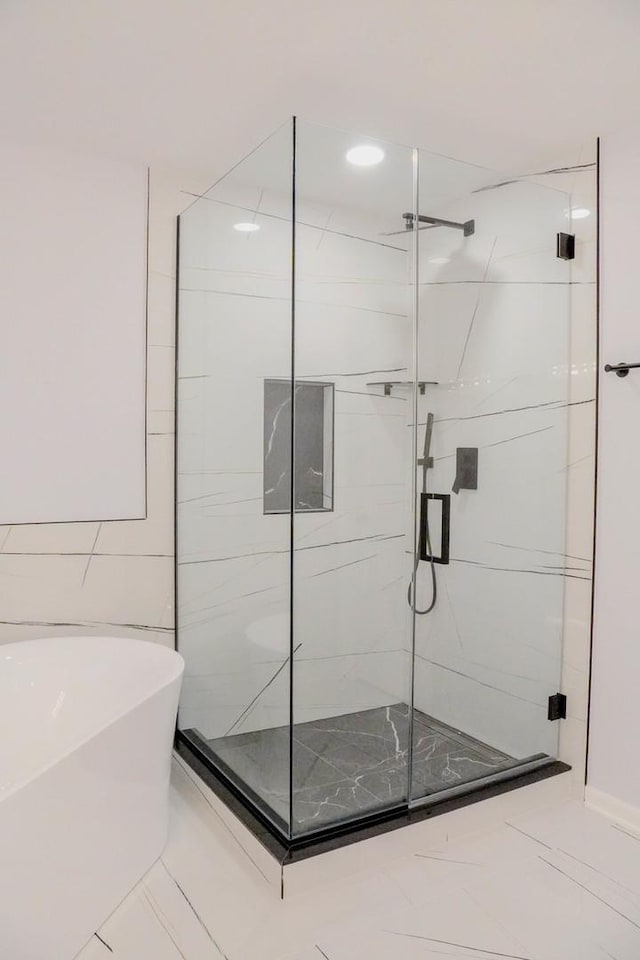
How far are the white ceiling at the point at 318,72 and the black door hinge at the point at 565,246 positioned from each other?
35 centimetres

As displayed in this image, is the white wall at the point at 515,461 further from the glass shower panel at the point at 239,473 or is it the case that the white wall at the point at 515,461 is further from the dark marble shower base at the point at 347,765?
the glass shower panel at the point at 239,473

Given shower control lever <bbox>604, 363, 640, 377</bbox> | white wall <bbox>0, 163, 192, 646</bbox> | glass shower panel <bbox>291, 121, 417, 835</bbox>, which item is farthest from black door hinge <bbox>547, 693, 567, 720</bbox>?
white wall <bbox>0, 163, 192, 646</bbox>

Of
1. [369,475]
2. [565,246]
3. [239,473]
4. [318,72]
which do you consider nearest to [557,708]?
[369,475]

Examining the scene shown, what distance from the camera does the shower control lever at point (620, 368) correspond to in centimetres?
244

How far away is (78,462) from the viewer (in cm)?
285

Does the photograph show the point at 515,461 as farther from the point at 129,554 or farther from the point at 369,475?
the point at 129,554

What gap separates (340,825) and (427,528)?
1.00 metres

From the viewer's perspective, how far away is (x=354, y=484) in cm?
217

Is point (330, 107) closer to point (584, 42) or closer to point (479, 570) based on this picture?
point (584, 42)

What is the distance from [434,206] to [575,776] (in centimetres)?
224

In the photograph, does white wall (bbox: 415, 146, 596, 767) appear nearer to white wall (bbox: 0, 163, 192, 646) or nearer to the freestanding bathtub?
the freestanding bathtub

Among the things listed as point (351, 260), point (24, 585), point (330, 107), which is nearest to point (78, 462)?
point (24, 585)

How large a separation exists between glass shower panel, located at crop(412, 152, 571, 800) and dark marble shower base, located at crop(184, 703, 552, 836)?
0.01 metres

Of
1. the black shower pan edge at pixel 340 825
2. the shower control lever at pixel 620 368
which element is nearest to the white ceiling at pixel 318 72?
the shower control lever at pixel 620 368
